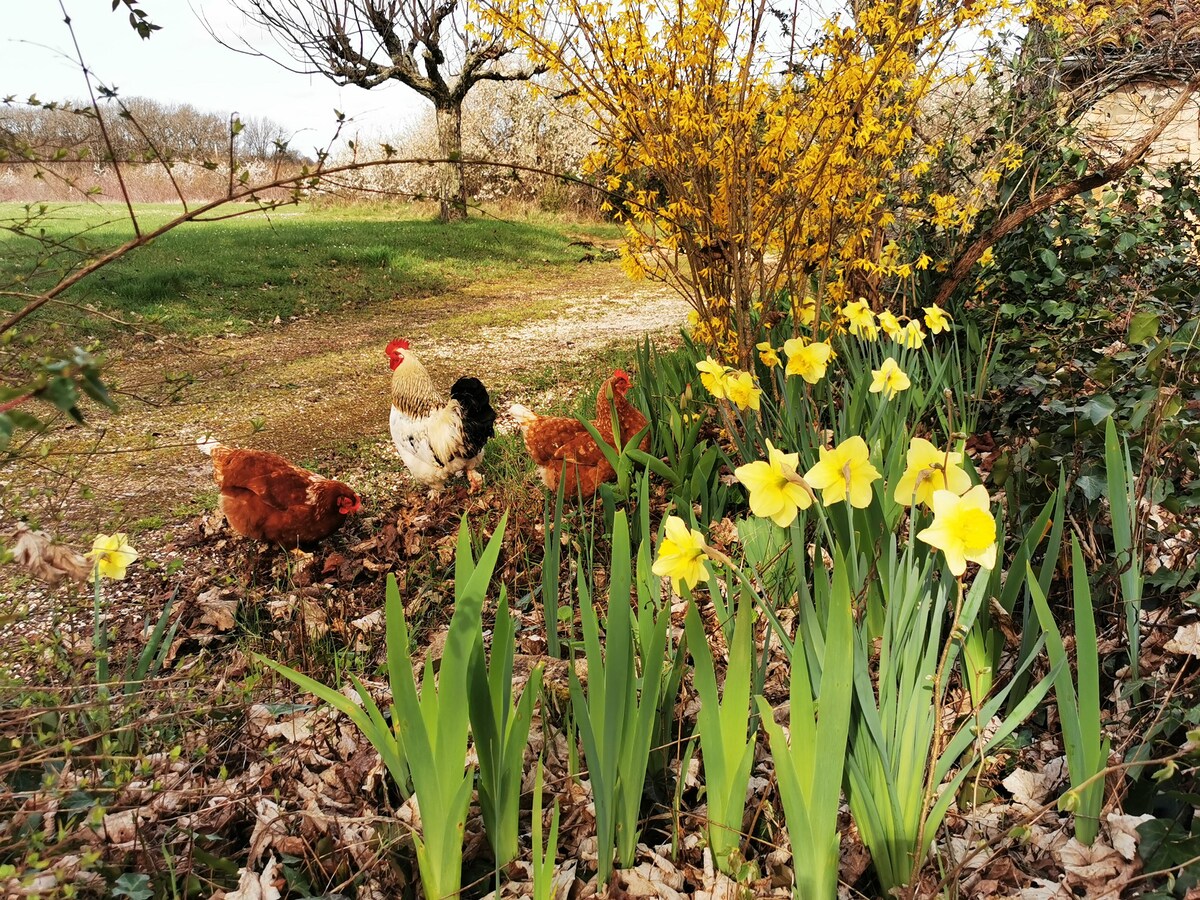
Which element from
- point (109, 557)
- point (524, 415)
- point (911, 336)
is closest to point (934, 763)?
point (109, 557)

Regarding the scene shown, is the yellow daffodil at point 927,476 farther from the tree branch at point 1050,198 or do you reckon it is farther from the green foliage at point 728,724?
the tree branch at point 1050,198

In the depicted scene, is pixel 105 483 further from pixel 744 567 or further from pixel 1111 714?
pixel 1111 714

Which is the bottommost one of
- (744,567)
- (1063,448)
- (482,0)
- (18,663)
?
(18,663)

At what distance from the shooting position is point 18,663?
102 inches

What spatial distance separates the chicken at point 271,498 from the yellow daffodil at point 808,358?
196cm

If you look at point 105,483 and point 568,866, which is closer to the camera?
point 568,866

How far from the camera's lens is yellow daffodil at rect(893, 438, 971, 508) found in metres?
1.40

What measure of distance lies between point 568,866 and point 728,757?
1.44 feet

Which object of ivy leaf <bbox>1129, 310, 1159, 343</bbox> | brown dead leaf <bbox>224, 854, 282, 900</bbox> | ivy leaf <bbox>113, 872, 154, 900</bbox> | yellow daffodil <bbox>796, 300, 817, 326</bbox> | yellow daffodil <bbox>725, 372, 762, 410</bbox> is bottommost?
brown dead leaf <bbox>224, 854, 282, 900</bbox>

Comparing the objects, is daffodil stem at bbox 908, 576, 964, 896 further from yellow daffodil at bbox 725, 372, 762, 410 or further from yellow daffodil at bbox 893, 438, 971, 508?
yellow daffodil at bbox 725, 372, 762, 410

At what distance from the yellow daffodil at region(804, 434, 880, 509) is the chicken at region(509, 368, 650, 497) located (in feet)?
5.20

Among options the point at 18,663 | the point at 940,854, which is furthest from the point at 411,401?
the point at 940,854

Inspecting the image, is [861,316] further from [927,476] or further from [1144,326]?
[927,476]

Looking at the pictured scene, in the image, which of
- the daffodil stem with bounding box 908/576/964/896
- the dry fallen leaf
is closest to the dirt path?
the daffodil stem with bounding box 908/576/964/896
